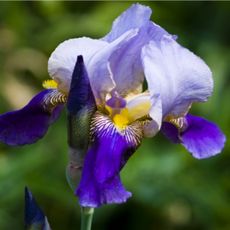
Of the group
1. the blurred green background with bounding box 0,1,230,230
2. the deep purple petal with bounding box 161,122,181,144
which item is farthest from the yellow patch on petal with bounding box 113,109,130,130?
the blurred green background with bounding box 0,1,230,230

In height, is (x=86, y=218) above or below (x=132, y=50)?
below

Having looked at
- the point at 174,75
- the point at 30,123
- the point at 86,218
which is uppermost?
the point at 174,75

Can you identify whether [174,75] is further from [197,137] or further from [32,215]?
[32,215]

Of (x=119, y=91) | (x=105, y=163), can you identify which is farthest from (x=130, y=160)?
(x=105, y=163)

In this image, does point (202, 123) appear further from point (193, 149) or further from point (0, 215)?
point (0, 215)

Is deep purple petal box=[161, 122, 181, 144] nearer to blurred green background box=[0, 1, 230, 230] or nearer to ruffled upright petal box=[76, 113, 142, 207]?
ruffled upright petal box=[76, 113, 142, 207]

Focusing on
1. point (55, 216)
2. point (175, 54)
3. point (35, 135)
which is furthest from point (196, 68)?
point (55, 216)

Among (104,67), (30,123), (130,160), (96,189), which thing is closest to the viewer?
(96,189)

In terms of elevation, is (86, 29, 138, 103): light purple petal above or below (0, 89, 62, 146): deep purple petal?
above
